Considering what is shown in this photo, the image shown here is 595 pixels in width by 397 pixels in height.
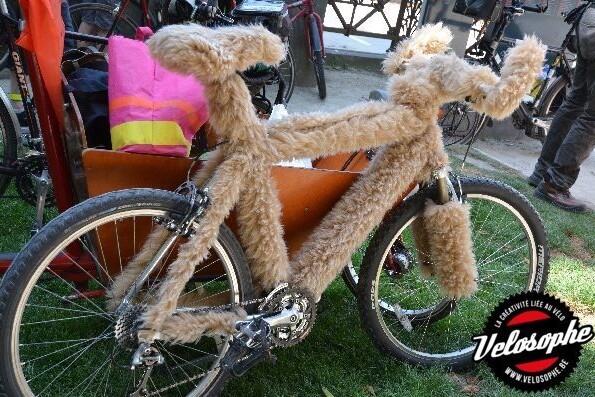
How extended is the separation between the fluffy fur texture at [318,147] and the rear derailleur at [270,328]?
0.05 m

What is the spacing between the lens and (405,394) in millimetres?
2406

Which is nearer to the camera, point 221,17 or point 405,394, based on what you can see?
point 405,394

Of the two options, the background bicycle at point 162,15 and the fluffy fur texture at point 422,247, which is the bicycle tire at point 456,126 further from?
the fluffy fur texture at point 422,247

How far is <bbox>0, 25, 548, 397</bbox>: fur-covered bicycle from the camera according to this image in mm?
1762

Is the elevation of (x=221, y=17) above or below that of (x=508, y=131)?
above

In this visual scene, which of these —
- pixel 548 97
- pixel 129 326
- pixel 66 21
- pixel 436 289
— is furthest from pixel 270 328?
pixel 548 97

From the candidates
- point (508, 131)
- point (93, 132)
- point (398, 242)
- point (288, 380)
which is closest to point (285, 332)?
point (288, 380)

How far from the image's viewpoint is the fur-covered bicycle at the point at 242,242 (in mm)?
1762

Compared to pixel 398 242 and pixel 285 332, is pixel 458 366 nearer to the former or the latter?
pixel 398 242

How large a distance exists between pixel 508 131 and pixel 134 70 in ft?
18.3

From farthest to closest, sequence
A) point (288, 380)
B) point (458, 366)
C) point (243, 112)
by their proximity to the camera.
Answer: point (458, 366)
point (288, 380)
point (243, 112)

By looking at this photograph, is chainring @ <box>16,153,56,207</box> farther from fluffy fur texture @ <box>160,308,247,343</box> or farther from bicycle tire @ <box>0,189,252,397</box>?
fluffy fur texture @ <box>160,308,247,343</box>

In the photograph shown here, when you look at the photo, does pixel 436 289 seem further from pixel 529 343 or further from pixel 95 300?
pixel 95 300

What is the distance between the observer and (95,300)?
2402 mm
